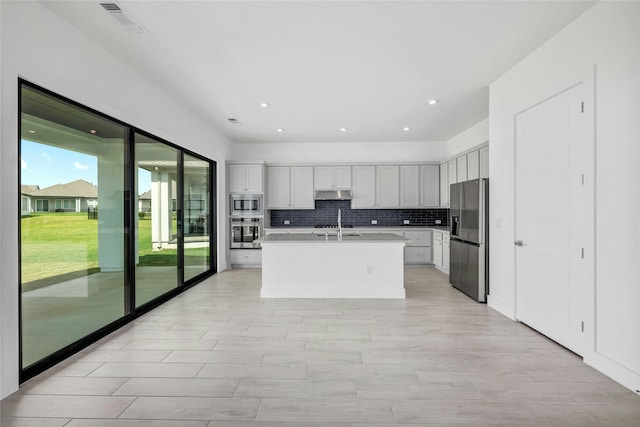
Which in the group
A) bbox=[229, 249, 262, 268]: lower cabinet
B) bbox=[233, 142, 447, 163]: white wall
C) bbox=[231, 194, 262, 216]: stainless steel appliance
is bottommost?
bbox=[229, 249, 262, 268]: lower cabinet

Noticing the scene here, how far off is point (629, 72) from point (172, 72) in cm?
406

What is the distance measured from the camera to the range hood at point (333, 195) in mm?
7195

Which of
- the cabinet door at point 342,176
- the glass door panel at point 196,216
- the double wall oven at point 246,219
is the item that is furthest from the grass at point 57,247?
the cabinet door at point 342,176

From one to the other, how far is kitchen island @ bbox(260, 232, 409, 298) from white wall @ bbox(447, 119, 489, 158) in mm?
2618

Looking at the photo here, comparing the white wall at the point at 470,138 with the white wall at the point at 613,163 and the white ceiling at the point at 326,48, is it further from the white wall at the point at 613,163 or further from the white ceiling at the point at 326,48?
the white wall at the point at 613,163

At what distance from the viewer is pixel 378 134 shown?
21.9 ft

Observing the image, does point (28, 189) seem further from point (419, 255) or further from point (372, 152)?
point (419, 255)

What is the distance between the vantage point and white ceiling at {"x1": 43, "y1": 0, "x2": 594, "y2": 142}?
2529 millimetres

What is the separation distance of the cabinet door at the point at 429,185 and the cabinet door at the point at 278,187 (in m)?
2.99

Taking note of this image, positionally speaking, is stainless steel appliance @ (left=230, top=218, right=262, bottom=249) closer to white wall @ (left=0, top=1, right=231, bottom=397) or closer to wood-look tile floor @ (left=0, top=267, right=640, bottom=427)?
wood-look tile floor @ (left=0, top=267, right=640, bottom=427)

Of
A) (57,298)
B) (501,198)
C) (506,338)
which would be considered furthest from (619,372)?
(57,298)

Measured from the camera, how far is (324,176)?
7.30 m

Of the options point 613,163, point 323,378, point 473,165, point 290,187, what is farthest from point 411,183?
point 323,378

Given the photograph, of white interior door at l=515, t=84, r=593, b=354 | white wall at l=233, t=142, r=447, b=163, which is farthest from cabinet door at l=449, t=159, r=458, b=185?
white interior door at l=515, t=84, r=593, b=354
